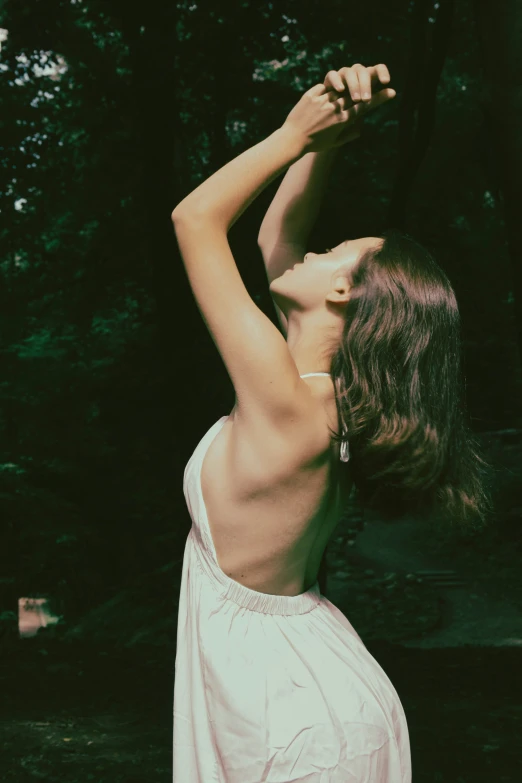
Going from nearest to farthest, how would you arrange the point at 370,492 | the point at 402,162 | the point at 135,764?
1. the point at 370,492
2. the point at 135,764
3. the point at 402,162

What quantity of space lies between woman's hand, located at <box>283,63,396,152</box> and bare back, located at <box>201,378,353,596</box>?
48 centimetres

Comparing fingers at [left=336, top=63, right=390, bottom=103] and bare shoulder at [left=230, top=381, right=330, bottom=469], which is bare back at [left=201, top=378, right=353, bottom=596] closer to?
bare shoulder at [left=230, top=381, right=330, bottom=469]

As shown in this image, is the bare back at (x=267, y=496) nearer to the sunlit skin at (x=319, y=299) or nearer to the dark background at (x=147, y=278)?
the sunlit skin at (x=319, y=299)

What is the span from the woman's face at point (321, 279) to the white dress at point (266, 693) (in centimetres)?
29

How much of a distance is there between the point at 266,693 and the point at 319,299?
75 cm

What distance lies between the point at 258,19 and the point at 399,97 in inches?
37.9

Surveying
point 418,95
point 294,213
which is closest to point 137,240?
point 418,95

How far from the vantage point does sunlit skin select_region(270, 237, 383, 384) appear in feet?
5.74

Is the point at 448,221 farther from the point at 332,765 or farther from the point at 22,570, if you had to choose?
the point at 332,765

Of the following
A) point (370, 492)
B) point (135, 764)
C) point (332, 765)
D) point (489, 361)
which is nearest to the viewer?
point (332, 765)

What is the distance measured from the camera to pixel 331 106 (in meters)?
1.63

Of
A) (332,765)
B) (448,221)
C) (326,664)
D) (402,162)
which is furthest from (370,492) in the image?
(448,221)

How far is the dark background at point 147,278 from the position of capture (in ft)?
17.5

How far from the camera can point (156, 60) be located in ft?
17.8
